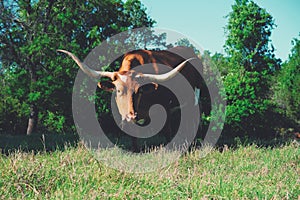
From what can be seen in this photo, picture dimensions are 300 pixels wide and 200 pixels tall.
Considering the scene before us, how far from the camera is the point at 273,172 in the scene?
4.81 metres

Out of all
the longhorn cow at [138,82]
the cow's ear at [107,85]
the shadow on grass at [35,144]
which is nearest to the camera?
the longhorn cow at [138,82]

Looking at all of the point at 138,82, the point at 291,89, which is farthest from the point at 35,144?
the point at 291,89

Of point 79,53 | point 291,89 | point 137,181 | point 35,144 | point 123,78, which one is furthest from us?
point 291,89

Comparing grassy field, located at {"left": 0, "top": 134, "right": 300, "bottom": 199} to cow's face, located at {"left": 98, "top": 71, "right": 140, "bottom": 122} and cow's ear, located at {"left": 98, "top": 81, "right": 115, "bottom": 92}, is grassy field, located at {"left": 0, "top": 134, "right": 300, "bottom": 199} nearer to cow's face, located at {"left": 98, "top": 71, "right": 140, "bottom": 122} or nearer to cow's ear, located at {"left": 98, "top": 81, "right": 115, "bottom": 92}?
cow's face, located at {"left": 98, "top": 71, "right": 140, "bottom": 122}

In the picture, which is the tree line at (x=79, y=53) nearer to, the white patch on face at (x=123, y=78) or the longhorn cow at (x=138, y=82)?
the longhorn cow at (x=138, y=82)

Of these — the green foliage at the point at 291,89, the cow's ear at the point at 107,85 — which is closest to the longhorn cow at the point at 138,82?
the cow's ear at the point at 107,85

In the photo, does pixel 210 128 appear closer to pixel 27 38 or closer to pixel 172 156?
pixel 172 156

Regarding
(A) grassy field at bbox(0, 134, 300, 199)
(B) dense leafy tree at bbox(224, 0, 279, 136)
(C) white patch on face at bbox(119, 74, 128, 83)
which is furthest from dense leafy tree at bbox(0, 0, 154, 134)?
(A) grassy field at bbox(0, 134, 300, 199)

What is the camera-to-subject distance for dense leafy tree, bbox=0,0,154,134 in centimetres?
1094

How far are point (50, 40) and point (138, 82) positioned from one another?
5.81 m

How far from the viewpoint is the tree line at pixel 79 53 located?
35.8 feet

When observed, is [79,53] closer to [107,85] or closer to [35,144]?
[35,144]

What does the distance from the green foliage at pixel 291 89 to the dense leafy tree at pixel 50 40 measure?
32.9 ft

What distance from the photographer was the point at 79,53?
1089 centimetres
